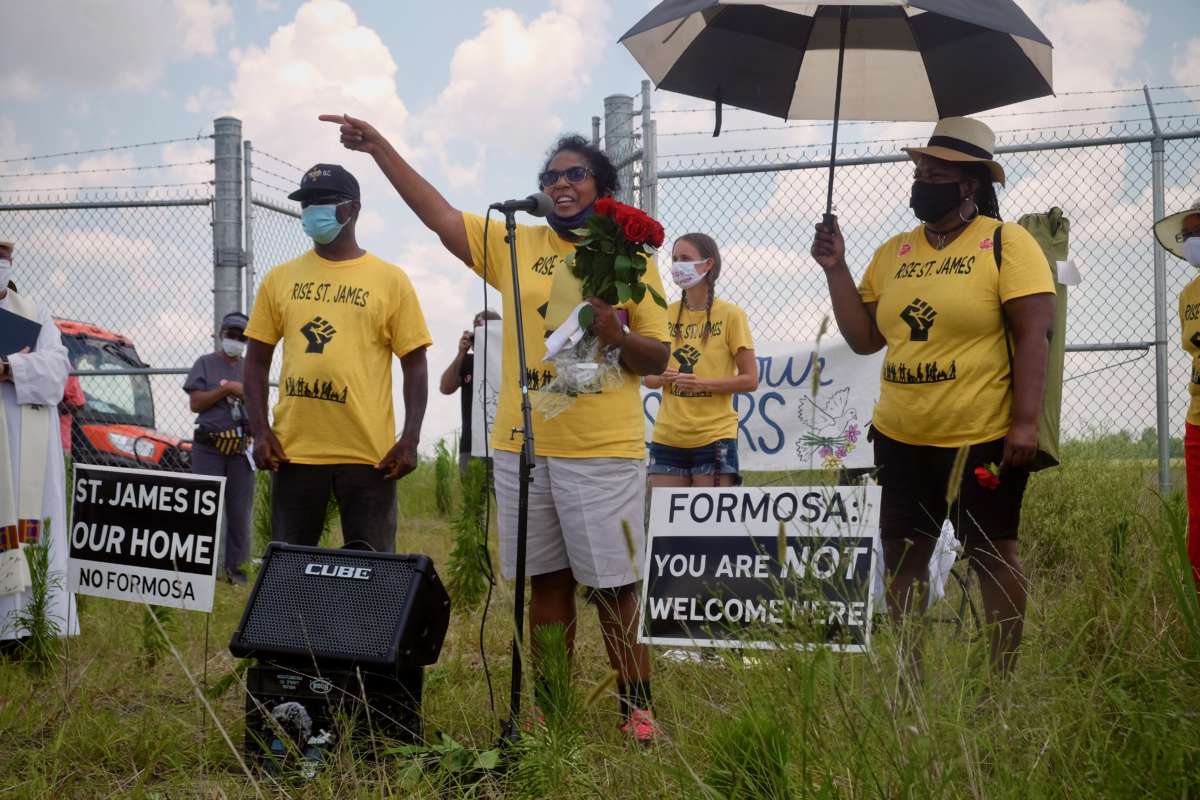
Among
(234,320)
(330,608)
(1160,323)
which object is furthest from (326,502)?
(1160,323)

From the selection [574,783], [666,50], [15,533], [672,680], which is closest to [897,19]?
[666,50]

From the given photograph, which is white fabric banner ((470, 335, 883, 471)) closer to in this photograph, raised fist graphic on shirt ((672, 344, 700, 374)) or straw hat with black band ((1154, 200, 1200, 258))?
raised fist graphic on shirt ((672, 344, 700, 374))

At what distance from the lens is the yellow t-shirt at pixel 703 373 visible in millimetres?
6145

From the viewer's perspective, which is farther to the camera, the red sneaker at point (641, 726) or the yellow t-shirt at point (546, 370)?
the yellow t-shirt at point (546, 370)

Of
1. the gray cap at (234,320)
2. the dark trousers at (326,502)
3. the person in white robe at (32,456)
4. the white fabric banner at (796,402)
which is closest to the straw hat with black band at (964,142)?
the dark trousers at (326,502)

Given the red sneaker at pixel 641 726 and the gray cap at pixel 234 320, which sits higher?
the gray cap at pixel 234 320

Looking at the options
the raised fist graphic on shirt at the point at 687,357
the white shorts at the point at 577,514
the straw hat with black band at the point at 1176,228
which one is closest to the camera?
the white shorts at the point at 577,514

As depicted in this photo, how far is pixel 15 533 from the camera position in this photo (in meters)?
5.35

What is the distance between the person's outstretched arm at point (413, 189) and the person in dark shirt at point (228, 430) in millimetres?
3907

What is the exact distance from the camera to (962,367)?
3.93 metres

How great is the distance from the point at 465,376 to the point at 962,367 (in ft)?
16.0

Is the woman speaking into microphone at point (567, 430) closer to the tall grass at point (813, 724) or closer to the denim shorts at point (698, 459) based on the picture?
the tall grass at point (813, 724)

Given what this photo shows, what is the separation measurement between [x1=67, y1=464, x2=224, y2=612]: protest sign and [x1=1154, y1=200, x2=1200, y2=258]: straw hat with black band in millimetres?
4029

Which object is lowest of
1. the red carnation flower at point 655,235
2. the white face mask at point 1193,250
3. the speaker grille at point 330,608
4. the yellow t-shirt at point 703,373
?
the speaker grille at point 330,608
